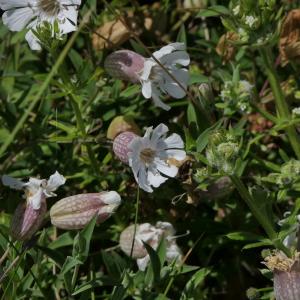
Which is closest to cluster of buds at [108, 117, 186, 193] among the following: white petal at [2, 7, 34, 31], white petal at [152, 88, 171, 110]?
white petal at [152, 88, 171, 110]

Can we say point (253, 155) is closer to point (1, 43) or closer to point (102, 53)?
point (102, 53)

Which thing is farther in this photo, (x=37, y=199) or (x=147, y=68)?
(x=147, y=68)

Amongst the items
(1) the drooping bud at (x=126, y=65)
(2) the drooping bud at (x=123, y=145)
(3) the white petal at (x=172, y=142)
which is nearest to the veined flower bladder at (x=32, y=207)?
(2) the drooping bud at (x=123, y=145)

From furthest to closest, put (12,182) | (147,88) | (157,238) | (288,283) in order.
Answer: (157,238) < (147,88) < (12,182) < (288,283)

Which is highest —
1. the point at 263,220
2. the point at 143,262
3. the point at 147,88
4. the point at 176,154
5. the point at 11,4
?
the point at 11,4

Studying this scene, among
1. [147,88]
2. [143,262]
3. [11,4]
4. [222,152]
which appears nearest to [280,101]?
[147,88]

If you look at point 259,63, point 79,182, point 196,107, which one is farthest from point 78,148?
point 259,63

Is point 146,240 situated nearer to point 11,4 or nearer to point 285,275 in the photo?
point 285,275
